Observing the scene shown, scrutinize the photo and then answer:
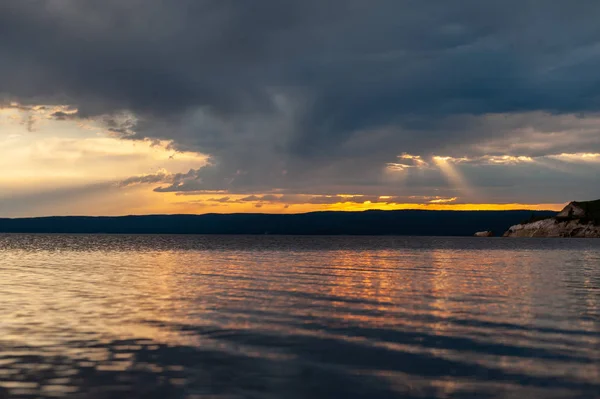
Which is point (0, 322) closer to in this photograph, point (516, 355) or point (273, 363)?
point (273, 363)

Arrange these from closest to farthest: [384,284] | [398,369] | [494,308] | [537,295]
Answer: [398,369]
[494,308]
[537,295]
[384,284]

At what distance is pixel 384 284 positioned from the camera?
47281mm

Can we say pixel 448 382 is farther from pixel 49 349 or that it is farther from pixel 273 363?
pixel 49 349

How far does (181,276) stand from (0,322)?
3013cm

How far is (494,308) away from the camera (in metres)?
32.4

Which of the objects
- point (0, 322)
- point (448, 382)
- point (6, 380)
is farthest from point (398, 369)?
point (0, 322)

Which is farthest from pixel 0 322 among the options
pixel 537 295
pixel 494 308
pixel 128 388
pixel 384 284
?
pixel 537 295

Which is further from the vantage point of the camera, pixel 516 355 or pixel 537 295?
pixel 537 295

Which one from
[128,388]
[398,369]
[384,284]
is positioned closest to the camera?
[128,388]

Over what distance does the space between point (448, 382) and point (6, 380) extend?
41.7ft

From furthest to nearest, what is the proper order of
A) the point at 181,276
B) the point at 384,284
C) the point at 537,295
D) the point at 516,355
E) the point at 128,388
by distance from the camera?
the point at 181,276, the point at 384,284, the point at 537,295, the point at 516,355, the point at 128,388

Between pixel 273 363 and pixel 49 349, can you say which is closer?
pixel 273 363

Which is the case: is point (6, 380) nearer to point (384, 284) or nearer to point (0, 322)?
point (0, 322)

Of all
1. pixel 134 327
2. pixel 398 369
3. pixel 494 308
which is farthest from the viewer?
pixel 494 308
